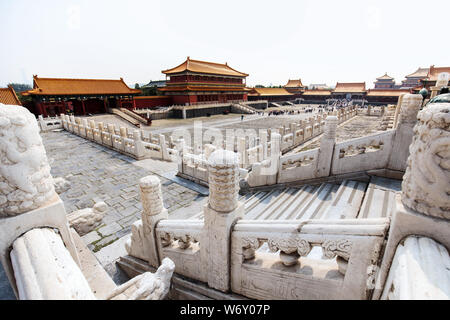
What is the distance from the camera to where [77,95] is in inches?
976

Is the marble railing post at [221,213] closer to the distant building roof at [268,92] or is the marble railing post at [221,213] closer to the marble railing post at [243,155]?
the marble railing post at [243,155]

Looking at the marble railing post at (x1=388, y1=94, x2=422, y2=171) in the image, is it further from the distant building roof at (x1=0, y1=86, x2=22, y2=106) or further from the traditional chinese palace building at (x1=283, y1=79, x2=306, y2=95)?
the traditional chinese palace building at (x1=283, y1=79, x2=306, y2=95)

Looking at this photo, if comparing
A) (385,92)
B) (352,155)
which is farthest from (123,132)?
(385,92)

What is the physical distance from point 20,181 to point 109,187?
21.0ft

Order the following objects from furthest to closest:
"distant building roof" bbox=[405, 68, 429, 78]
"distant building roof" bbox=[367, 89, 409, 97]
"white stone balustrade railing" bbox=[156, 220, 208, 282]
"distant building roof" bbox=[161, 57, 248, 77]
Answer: "distant building roof" bbox=[405, 68, 429, 78] < "distant building roof" bbox=[367, 89, 409, 97] < "distant building roof" bbox=[161, 57, 248, 77] < "white stone balustrade railing" bbox=[156, 220, 208, 282]

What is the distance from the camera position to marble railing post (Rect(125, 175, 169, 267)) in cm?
329

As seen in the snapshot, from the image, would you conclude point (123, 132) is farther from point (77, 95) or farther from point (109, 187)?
point (77, 95)

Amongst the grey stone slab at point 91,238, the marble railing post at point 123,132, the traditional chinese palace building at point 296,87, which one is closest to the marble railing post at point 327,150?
the grey stone slab at point 91,238

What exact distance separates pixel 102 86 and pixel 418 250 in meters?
32.9

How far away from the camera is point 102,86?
1088 inches

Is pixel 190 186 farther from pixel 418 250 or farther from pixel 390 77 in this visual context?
pixel 390 77

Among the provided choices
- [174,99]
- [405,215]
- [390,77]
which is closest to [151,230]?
[405,215]

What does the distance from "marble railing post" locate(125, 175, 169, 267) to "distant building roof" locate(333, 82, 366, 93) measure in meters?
53.7

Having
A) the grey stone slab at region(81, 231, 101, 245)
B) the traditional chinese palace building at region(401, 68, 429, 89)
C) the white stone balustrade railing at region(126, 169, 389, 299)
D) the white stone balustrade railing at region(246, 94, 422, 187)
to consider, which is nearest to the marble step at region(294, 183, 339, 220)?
the white stone balustrade railing at region(246, 94, 422, 187)
